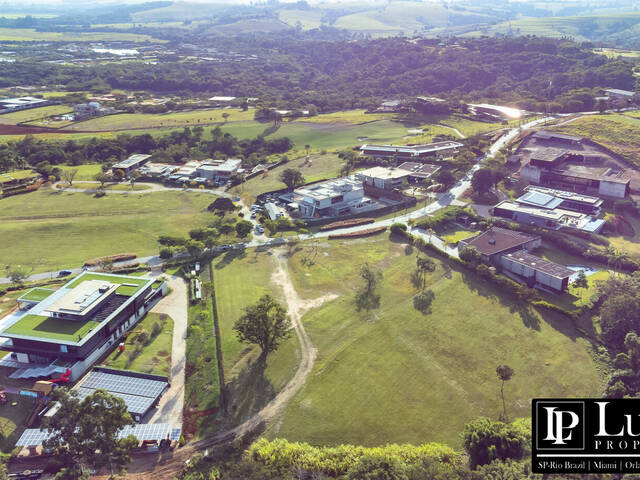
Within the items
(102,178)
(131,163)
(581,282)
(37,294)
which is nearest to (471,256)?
(581,282)

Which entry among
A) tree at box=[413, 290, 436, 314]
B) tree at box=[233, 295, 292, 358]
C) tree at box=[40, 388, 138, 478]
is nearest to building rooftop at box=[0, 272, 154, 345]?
tree at box=[40, 388, 138, 478]

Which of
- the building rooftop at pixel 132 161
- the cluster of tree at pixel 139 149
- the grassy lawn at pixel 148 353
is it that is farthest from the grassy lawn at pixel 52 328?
the cluster of tree at pixel 139 149

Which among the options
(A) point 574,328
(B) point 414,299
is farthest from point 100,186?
(A) point 574,328

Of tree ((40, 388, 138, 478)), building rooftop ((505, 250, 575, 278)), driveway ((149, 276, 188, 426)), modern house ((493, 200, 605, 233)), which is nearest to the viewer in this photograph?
tree ((40, 388, 138, 478))

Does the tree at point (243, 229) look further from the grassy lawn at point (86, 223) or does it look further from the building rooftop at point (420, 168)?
the building rooftop at point (420, 168)

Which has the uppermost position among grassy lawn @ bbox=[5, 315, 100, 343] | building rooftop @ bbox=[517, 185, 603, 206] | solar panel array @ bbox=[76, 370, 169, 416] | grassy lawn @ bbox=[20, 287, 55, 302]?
grassy lawn @ bbox=[20, 287, 55, 302]

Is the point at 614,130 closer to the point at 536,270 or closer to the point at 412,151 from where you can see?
the point at 412,151

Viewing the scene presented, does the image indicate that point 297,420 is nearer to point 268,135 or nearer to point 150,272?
point 150,272

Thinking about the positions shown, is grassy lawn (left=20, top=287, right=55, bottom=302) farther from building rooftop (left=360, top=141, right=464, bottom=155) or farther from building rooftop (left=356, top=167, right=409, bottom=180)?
building rooftop (left=360, top=141, right=464, bottom=155)
